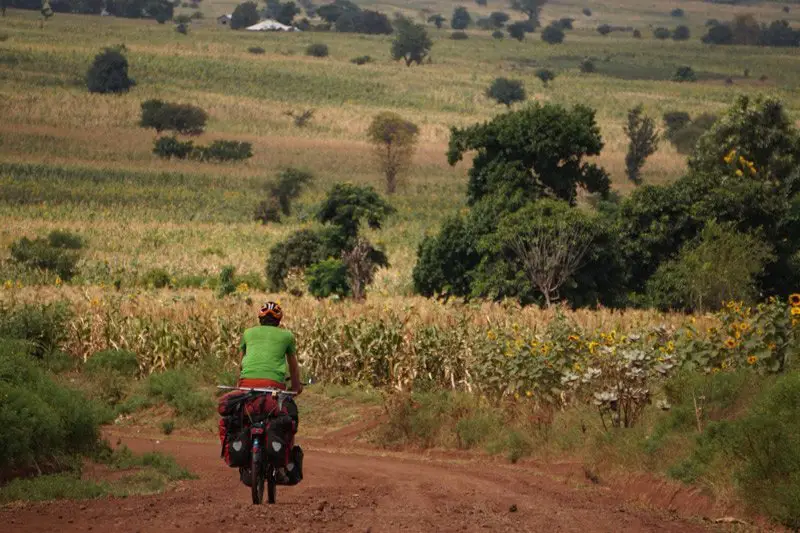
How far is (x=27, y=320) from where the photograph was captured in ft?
87.5

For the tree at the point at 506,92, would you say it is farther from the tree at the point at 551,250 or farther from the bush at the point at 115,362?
the bush at the point at 115,362

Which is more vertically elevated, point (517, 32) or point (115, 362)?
point (115, 362)

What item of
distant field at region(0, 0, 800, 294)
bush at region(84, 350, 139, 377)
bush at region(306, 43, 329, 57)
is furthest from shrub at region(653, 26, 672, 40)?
bush at region(84, 350, 139, 377)

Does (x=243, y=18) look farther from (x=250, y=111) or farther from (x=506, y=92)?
(x=250, y=111)

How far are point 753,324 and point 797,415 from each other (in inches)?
147

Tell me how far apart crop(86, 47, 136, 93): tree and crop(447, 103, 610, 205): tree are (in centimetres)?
7347

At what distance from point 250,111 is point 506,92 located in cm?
2465

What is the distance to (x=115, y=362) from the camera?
2561 centimetres

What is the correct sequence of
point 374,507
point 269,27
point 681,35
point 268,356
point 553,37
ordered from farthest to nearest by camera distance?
point 681,35
point 553,37
point 269,27
point 268,356
point 374,507

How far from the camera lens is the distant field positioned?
2638 inches

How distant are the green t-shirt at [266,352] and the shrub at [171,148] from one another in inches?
3319

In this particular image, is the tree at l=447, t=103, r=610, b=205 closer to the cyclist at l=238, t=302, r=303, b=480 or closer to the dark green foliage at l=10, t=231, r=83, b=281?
the dark green foliage at l=10, t=231, r=83, b=281

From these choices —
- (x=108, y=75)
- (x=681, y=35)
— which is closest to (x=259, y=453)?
(x=108, y=75)

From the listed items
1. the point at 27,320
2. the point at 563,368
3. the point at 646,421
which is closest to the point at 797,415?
the point at 646,421
